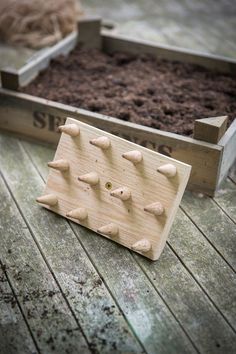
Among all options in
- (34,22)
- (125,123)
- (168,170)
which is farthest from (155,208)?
(34,22)

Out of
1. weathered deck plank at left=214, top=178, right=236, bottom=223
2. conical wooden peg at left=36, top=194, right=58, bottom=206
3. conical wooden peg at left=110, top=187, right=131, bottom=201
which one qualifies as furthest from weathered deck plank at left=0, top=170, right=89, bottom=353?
weathered deck plank at left=214, top=178, right=236, bottom=223

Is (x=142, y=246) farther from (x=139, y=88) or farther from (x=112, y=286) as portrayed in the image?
(x=139, y=88)

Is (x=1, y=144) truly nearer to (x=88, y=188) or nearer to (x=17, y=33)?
(x=88, y=188)

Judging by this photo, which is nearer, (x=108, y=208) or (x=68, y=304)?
(x=68, y=304)

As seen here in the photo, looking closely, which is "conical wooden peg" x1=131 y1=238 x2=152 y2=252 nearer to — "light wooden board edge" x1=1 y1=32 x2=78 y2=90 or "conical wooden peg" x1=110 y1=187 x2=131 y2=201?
"conical wooden peg" x1=110 y1=187 x2=131 y2=201

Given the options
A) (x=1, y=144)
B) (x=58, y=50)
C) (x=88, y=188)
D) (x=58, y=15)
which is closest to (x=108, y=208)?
(x=88, y=188)

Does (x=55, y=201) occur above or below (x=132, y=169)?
below

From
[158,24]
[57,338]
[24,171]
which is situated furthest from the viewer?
[158,24]
